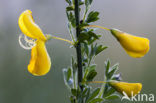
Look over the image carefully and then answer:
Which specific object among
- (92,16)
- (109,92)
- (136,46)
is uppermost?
(92,16)

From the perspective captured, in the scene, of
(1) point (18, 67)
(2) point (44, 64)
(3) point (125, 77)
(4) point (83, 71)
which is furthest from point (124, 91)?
(1) point (18, 67)

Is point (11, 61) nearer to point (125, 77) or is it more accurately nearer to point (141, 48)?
point (125, 77)

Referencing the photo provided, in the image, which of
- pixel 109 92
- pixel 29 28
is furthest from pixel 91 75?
pixel 29 28

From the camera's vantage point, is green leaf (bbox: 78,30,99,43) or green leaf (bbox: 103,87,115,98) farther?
green leaf (bbox: 103,87,115,98)

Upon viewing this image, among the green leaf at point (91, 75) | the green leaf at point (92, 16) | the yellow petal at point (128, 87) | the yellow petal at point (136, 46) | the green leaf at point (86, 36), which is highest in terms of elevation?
the green leaf at point (92, 16)

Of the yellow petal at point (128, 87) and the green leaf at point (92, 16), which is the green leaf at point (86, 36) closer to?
the green leaf at point (92, 16)

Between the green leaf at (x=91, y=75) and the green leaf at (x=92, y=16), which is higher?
the green leaf at (x=92, y=16)

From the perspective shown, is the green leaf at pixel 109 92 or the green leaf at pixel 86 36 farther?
the green leaf at pixel 109 92

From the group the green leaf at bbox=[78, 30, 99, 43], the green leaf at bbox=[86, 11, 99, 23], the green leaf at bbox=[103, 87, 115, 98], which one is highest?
the green leaf at bbox=[86, 11, 99, 23]

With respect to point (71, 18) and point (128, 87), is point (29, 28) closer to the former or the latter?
point (71, 18)

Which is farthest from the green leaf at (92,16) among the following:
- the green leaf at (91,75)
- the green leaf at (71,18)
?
the green leaf at (91,75)

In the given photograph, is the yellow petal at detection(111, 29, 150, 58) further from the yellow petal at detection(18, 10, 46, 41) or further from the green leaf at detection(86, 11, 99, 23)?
the yellow petal at detection(18, 10, 46, 41)

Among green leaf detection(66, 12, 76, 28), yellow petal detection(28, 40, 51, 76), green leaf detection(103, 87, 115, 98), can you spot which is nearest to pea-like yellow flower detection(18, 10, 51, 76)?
yellow petal detection(28, 40, 51, 76)

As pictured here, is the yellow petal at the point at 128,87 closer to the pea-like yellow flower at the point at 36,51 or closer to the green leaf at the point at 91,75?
the green leaf at the point at 91,75
